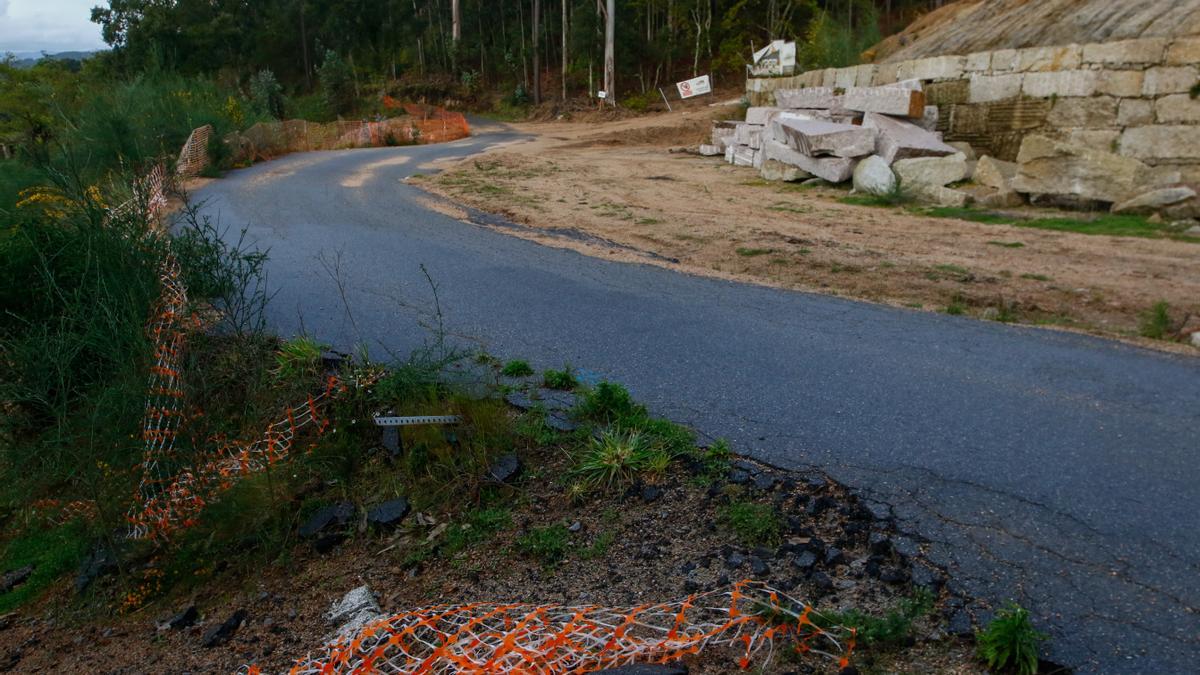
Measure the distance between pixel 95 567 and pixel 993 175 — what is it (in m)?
13.6

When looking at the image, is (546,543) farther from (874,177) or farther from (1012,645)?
(874,177)

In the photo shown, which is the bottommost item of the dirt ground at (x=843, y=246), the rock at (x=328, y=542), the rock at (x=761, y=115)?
the rock at (x=328, y=542)

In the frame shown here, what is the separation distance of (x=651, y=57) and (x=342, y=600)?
42.0 metres

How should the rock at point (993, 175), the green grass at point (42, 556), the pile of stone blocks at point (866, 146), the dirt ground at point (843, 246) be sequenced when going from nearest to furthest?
the green grass at point (42, 556) → the dirt ground at point (843, 246) → the rock at point (993, 175) → the pile of stone blocks at point (866, 146)

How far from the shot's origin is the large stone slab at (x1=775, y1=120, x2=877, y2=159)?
49.1 feet

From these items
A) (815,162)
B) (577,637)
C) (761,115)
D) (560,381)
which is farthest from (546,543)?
(761,115)

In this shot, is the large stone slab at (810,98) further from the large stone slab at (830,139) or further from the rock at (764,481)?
the rock at (764,481)

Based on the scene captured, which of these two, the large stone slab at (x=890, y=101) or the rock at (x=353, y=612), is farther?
the large stone slab at (x=890, y=101)

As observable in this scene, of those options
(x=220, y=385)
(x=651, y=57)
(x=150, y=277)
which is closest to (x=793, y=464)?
(x=220, y=385)

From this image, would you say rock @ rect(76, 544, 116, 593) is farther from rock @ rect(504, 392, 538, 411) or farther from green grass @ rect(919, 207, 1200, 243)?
green grass @ rect(919, 207, 1200, 243)

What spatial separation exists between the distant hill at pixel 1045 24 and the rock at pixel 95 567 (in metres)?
16.2

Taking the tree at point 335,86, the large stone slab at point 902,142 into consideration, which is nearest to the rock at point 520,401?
the large stone slab at point 902,142

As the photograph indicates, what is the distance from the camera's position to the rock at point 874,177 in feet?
45.6

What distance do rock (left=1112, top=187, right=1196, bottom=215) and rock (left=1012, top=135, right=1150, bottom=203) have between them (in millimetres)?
335
